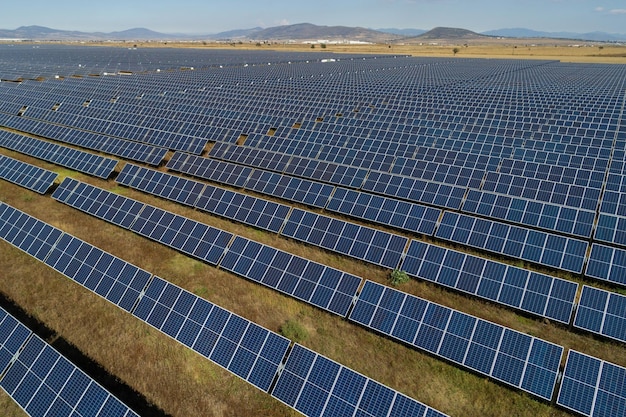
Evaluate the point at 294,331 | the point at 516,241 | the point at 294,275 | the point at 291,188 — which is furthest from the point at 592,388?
the point at 291,188

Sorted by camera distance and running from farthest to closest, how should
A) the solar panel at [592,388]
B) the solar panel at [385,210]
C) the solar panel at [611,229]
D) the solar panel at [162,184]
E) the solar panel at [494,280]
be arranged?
the solar panel at [162,184], the solar panel at [385,210], the solar panel at [611,229], the solar panel at [494,280], the solar panel at [592,388]

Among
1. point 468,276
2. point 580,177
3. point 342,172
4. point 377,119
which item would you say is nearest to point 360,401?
point 468,276

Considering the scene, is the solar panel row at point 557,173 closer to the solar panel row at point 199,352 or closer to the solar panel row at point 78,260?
the solar panel row at point 199,352

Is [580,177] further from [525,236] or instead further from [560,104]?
[560,104]

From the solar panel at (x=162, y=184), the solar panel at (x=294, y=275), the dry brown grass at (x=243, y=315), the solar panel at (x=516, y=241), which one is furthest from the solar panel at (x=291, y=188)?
the solar panel at (x=516, y=241)

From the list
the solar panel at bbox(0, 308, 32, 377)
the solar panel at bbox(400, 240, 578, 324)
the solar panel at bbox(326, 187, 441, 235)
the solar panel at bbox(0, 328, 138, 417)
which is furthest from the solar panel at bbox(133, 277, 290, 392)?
the solar panel at bbox(326, 187, 441, 235)

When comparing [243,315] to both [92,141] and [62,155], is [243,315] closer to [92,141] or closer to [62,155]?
[62,155]
